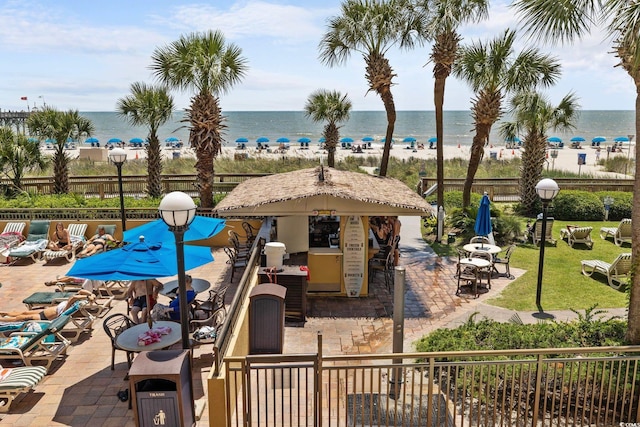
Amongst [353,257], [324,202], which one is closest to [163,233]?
[324,202]

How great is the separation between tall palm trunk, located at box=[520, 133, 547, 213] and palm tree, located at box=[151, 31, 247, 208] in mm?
11943

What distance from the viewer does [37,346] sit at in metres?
7.65

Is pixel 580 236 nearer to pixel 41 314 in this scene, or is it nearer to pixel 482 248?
pixel 482 248

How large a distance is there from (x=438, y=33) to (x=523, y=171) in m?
6.95

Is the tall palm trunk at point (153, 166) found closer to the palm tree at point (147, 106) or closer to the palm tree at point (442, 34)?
the palm tree at point (147, 106)

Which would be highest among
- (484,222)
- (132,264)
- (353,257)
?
(132,264)

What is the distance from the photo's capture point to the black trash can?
5.68 meters

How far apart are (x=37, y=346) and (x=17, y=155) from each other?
38.5ft

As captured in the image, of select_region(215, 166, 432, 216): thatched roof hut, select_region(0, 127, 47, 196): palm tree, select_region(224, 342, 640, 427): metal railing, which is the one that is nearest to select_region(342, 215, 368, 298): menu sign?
select_region(215, 166, 432, 216): thatched roof hut

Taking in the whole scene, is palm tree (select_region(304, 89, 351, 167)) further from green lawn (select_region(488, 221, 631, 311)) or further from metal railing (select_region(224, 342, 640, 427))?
metal railing (select_region(224, 342, 640, 427))

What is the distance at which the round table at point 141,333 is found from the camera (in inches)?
276

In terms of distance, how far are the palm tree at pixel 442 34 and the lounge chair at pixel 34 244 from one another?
41.2 ft

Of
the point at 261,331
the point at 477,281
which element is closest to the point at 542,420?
the point at 261,331

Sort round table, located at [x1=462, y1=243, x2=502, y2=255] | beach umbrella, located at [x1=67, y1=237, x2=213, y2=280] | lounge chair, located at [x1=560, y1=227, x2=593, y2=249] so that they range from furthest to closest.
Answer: lounge chair, located at [x1=560, y1=227, x2=593, y2=249] → round table, located at [x1=462, y1=243, x2=502, y2=255] → beach umbrella, located at [x1=67, y1=237, x2=213, y2=280]
